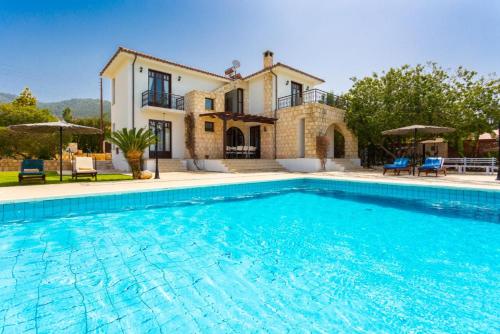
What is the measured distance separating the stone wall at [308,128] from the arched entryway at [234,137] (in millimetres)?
3436

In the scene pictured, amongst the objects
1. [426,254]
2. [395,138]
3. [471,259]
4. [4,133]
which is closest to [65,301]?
[426,254]

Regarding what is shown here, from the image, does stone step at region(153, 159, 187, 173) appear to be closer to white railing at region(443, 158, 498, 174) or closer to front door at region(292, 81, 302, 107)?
front door at region(292, 81, 302, 107)

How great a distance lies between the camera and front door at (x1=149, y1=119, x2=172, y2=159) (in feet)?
52.4

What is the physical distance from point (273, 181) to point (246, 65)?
45.0ft

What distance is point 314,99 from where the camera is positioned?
1709cm

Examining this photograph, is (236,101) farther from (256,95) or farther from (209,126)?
(209,126)

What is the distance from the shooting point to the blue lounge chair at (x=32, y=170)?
8407 mm

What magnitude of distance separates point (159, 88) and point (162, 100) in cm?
78

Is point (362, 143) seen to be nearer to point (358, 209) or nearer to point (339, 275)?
point (358, 209)

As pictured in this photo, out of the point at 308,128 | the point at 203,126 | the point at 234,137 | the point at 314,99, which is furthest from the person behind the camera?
the point at 234,137

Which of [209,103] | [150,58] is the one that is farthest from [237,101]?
[150,58]

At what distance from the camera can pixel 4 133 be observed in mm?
15531

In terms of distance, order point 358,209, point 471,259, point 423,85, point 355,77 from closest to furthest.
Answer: point 471,259 → point 358,209 → point 423,85 → point 355,77

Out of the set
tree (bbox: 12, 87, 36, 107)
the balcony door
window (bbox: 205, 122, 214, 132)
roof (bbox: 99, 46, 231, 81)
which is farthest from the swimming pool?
tree (bbox: 12, 87, 36, 107)
